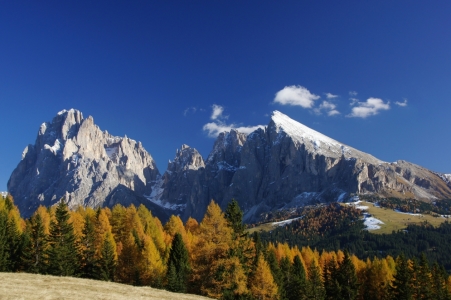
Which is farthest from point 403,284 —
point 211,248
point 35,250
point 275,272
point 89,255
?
point 35,250

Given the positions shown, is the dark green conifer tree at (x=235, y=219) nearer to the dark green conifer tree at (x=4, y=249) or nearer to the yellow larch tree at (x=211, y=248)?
the yellow larch tree at (x=211, y=248)

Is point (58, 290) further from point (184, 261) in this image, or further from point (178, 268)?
point (184, 261)

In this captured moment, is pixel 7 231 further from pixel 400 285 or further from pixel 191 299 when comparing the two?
pixel 400 285

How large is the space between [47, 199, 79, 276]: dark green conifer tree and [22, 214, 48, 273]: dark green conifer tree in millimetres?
1260

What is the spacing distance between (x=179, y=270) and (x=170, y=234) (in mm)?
29817

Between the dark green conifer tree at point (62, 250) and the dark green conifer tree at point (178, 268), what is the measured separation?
13923 millimetres

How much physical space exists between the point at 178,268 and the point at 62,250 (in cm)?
1658

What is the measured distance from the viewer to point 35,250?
50156mm

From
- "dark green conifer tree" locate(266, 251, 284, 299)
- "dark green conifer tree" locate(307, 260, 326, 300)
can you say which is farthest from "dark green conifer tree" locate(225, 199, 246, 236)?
"dark green conifer tree" locate(307, 260, 326, 300)

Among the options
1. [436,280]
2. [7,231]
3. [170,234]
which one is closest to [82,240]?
[7,231]

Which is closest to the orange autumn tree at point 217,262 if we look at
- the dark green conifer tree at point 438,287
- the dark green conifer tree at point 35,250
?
the dark green conifer tree at point 35,250

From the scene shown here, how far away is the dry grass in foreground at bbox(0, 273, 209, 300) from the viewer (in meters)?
24.7

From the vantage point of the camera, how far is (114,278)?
53.7 meters

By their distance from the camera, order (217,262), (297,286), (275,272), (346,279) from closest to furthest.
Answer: (217,262) < (275,272) < (297,286) < (346,279)
